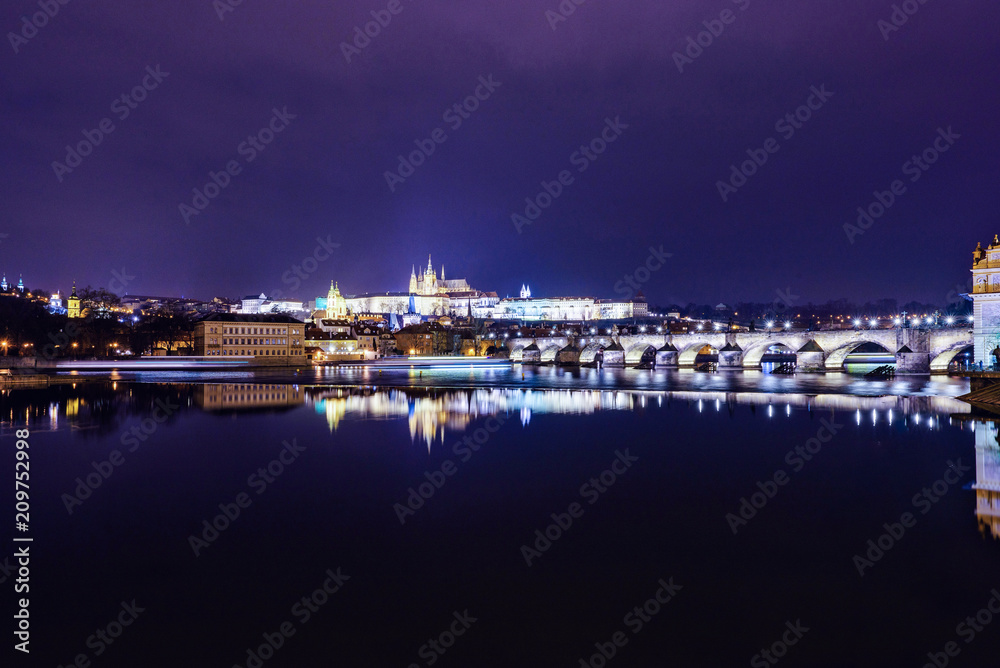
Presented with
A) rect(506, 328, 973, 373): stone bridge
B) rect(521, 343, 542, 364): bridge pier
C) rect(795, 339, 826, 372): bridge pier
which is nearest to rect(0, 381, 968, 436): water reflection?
rect(506, 328, 973, 373): stone bridge

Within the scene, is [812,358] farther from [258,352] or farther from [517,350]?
[258,352]

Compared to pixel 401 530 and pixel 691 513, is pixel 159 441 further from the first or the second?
pixel 691 513

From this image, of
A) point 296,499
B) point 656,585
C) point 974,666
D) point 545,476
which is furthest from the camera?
point 545,476

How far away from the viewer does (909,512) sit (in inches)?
410

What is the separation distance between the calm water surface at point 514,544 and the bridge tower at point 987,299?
13.3 metres

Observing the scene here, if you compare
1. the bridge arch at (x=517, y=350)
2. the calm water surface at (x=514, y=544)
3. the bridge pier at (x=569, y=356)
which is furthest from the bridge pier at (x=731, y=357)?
the calm water surface at (x=514, y=544)

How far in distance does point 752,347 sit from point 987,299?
90.5 ft

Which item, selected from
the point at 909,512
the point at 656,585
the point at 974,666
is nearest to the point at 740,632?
the point at 656,585

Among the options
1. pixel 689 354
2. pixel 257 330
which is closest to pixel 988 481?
pixel 689 354

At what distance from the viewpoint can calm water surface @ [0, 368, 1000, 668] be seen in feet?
20.7

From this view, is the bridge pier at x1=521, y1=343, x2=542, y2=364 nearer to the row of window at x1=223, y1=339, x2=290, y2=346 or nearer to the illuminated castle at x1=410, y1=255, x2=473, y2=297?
the row of window at x1=223, y1=339, x2=290, y2=346

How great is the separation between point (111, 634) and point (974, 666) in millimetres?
7566

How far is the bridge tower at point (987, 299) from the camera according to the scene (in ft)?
93.4

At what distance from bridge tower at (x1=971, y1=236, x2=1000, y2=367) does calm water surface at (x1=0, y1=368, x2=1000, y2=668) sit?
1328 centimetres
